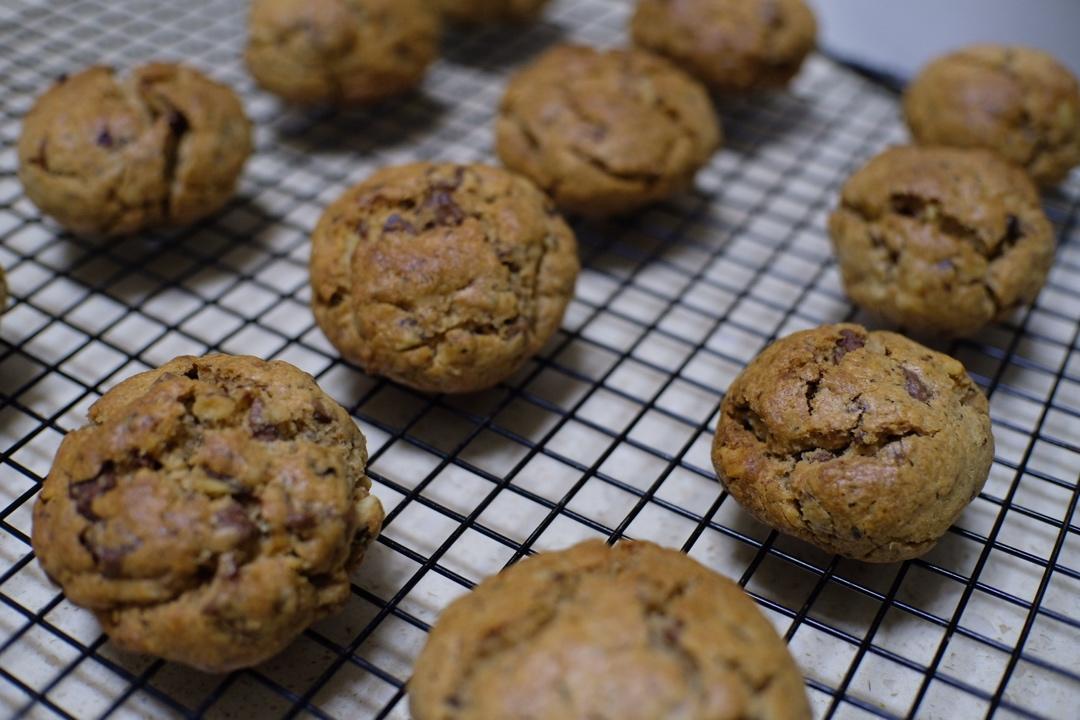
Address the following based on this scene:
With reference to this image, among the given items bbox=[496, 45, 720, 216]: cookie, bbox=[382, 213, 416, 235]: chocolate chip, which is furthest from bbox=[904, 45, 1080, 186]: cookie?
bbox=[382, 213, 416, 235]: chocolate chip

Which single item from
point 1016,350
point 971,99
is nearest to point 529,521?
point 1016,350

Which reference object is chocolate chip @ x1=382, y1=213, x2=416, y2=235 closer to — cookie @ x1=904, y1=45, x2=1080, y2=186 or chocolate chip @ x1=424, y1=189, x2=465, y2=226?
chocolate chip @ x1=424, y1=189, x2=465, y2=226

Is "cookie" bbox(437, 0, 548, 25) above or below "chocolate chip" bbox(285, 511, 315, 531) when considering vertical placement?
below

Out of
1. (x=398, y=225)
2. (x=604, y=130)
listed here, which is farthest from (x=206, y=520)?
(x=604, y=130)

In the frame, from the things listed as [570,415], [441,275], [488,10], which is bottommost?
[570,415]

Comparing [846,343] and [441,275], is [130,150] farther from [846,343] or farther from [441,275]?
[846,343]

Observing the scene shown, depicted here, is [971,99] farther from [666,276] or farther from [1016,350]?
[666,276]

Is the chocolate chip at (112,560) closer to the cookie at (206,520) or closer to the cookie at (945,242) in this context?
the cookie at (206,520)
